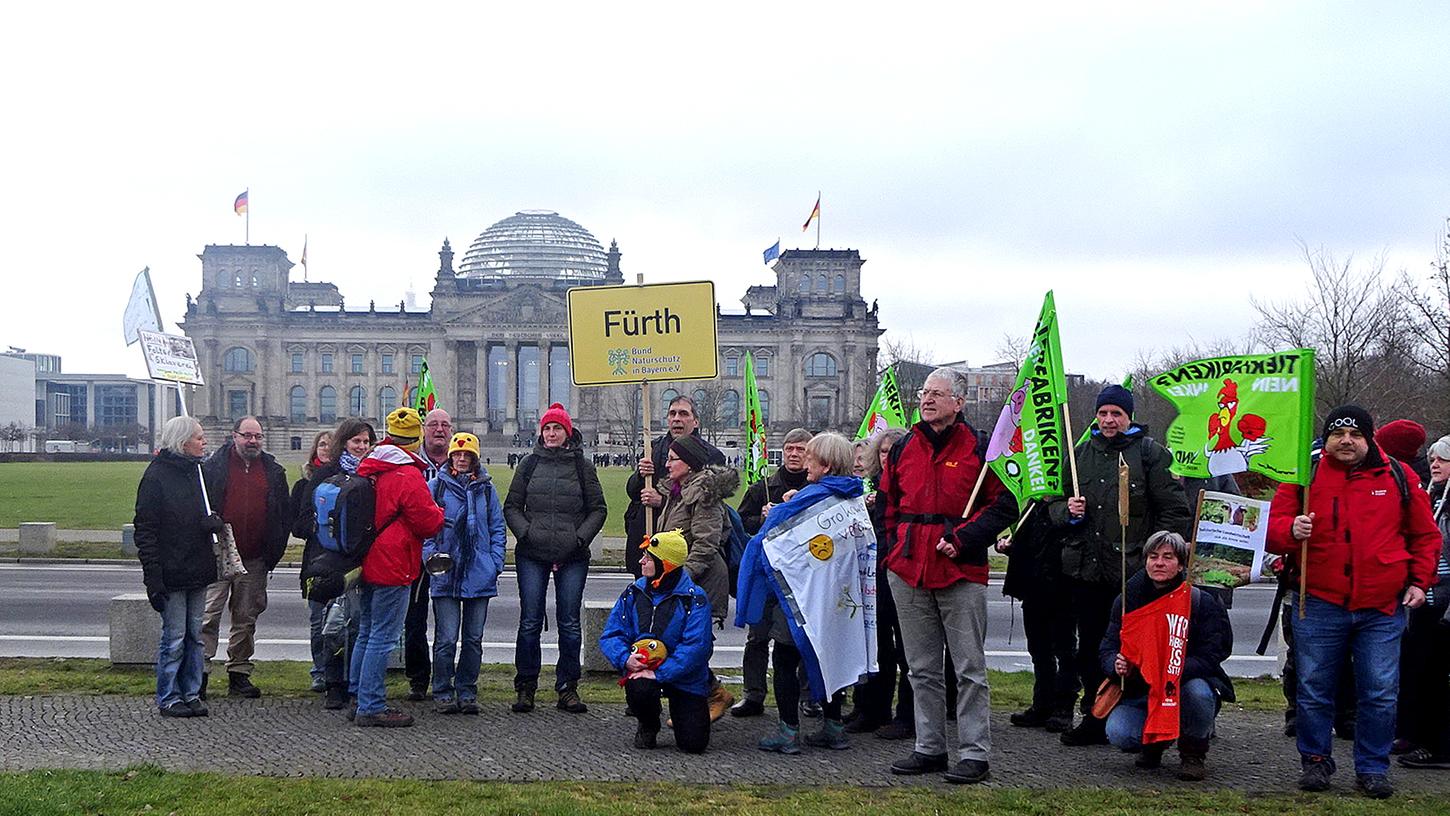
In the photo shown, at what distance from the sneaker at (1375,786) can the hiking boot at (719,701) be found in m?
4.04

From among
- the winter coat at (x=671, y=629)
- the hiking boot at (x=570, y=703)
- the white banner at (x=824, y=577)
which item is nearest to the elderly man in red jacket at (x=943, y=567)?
the white banner at (x=824, y=577)

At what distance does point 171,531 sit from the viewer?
8914 millimetres

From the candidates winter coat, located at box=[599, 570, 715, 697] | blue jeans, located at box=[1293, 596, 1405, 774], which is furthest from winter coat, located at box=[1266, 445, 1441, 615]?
winter coat, located at box=[599, 570, 715, 697]

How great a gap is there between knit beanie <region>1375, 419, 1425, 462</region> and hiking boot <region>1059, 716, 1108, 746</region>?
8.46ft

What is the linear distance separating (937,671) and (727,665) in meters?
4.69

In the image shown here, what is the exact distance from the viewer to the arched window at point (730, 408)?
11838 cm

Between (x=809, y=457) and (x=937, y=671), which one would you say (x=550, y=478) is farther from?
(x=937, y=671)

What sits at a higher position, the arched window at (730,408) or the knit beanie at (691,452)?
the arched window at (730,408)

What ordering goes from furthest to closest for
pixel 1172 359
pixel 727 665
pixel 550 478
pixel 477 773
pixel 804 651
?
pixel 1172 359, pixel 727 665, pixel 550 478, pixel 804 651, pixel 477 773

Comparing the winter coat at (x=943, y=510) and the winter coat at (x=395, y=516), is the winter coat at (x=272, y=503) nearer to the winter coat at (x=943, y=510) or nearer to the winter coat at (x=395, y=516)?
the winter coat at (x=395, y=516)

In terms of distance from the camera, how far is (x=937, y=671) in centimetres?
759

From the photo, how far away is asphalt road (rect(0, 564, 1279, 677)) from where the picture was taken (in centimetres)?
1242

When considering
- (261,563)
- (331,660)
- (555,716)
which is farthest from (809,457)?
(261,563)

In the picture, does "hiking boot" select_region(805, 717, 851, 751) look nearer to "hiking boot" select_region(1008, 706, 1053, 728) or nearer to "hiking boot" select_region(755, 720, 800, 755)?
"hiking boot" select_region(755, 720, 800, 755)
